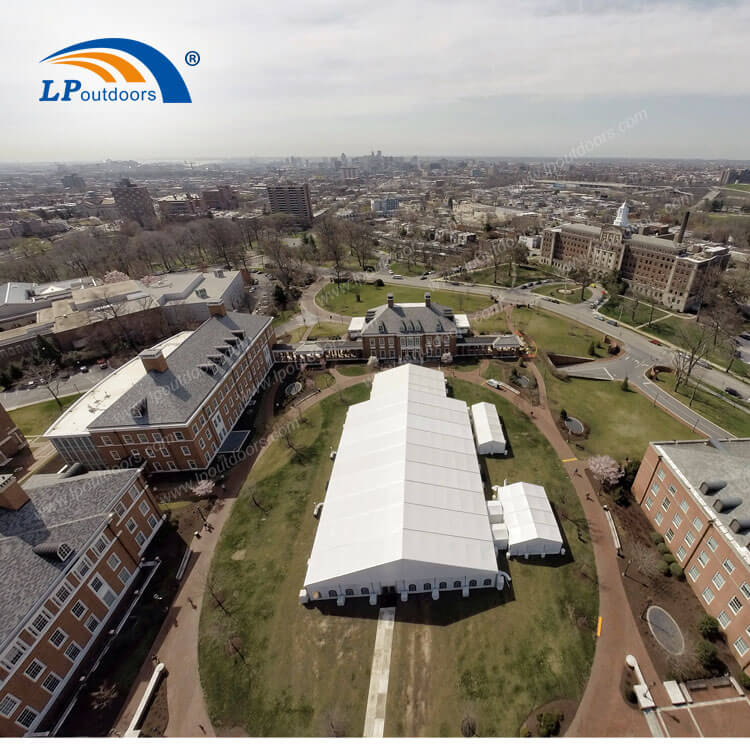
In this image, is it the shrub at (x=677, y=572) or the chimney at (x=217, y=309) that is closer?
the shrub at (x=677, y=572)

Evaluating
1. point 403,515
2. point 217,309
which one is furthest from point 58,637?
point 217,309

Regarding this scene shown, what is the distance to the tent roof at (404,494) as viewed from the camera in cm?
4438

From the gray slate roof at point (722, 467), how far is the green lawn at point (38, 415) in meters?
99.5

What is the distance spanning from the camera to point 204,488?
57.5 metres

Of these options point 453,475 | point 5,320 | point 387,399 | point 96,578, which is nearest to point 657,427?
point 453,475

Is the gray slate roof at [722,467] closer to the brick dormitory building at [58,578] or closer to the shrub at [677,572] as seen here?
the shrub at [677,572]

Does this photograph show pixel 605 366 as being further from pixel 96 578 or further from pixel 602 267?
pixel 96 578

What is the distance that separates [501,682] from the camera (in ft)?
127

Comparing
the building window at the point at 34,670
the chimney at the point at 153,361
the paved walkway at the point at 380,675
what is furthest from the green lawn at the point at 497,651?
the chimney at the point at 153,361

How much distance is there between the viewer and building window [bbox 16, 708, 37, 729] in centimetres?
3597

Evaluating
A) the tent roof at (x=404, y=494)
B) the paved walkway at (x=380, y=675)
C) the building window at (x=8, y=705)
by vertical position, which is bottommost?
the paved walkway at (x=380, y=675)

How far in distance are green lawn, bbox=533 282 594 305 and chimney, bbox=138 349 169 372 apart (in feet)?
366

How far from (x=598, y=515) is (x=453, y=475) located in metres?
19.7

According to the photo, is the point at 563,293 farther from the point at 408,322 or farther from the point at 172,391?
the point at 172,391
